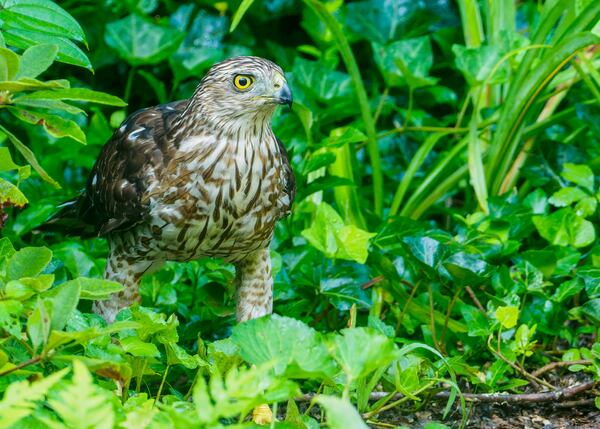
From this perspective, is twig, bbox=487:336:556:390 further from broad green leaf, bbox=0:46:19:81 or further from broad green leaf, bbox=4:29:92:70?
broad green leaf, bbox=0:46:19:81

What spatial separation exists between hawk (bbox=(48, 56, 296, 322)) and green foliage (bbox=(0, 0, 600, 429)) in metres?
0.27

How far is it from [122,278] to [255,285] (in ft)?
1.75

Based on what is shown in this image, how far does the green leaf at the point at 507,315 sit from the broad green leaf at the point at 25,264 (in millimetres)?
1719

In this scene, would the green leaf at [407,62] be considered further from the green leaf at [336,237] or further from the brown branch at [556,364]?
the brown branch at [556,364]

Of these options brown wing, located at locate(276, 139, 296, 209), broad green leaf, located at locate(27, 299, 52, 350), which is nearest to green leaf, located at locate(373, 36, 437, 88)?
brown wing, located at locate(276, 139, 296, 209)

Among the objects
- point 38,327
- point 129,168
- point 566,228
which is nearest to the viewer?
point 38,327

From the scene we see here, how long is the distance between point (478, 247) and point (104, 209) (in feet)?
5.26

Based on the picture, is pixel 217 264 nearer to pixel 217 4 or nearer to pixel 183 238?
pixel 183 238

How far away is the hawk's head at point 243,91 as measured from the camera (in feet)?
12.0

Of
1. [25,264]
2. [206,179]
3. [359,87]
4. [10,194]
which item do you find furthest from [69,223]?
[25,264]

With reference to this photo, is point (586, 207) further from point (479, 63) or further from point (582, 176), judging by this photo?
point (479, 63)

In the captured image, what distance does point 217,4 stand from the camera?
6.59 m

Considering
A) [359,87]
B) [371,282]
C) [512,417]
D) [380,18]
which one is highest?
[380,18]

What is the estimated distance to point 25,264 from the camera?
9.66 ft
